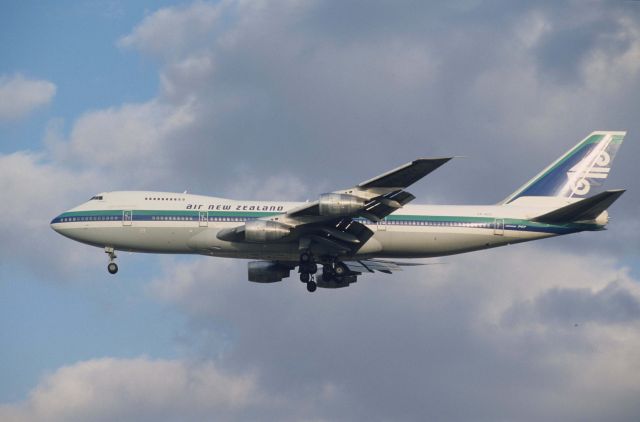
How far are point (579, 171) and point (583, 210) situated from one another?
7031 mm

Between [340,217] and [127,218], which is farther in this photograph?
[127,218]

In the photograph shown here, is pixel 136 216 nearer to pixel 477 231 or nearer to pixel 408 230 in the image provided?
pixel 408 230

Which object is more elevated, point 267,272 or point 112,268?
point 112,268

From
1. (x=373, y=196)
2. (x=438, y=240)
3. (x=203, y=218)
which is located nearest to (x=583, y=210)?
(x=438, y=240)

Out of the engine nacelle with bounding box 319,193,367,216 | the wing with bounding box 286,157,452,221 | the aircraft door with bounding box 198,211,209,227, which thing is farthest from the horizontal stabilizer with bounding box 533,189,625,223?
the aircraft door with bounding box 198,211,209,227

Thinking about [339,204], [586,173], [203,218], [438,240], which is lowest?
[438,240]

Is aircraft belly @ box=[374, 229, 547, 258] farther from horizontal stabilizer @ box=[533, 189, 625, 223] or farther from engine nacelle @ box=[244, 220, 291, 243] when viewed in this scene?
engine nacelle @ box=[244, 220, 291, 243]

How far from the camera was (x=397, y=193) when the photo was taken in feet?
194

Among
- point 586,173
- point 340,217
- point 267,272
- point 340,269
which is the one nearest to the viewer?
point 340,217

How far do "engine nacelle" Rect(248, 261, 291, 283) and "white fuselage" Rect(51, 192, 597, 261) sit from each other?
4.42 metres

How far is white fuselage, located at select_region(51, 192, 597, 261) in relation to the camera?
65062 mm

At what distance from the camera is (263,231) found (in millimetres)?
61719

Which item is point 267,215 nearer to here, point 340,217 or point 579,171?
point 340,217

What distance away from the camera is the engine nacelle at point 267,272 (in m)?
71.1
